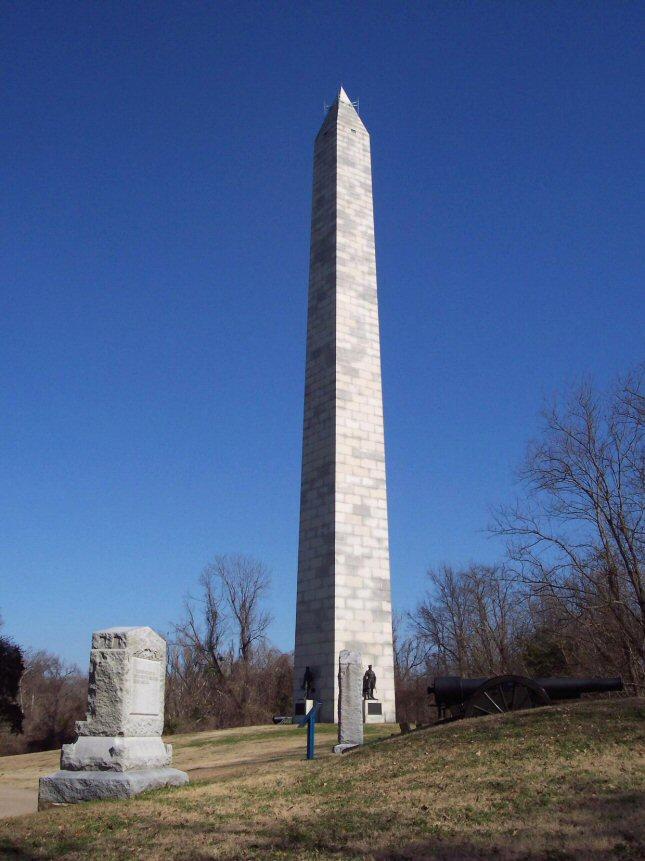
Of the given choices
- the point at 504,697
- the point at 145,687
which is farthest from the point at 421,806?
the point at 504,697

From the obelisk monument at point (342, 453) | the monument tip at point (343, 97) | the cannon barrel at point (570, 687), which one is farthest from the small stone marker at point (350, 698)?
the monument tip at point (343, 97)

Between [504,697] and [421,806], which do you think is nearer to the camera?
[421,806]

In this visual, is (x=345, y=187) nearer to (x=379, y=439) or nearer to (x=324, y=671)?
(x=379, y=439)

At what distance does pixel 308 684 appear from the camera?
22.0 m

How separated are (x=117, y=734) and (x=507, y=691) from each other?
6662mm

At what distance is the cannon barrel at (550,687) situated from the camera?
42.0 feet

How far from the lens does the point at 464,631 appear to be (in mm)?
47688

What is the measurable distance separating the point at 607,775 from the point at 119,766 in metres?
5.80

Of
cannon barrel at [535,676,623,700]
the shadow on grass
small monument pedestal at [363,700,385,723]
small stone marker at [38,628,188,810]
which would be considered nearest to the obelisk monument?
small monument pedestal at [363,700,385,723]

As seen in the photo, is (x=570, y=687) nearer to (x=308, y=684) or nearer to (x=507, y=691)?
(x=507, y=691)

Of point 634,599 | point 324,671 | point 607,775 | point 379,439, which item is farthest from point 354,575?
point 607,775

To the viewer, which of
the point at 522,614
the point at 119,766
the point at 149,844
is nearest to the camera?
the point at 149,844

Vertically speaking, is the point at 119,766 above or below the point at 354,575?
below

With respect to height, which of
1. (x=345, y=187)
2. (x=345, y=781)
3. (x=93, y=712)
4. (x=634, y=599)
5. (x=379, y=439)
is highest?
(x=345, y=187)
